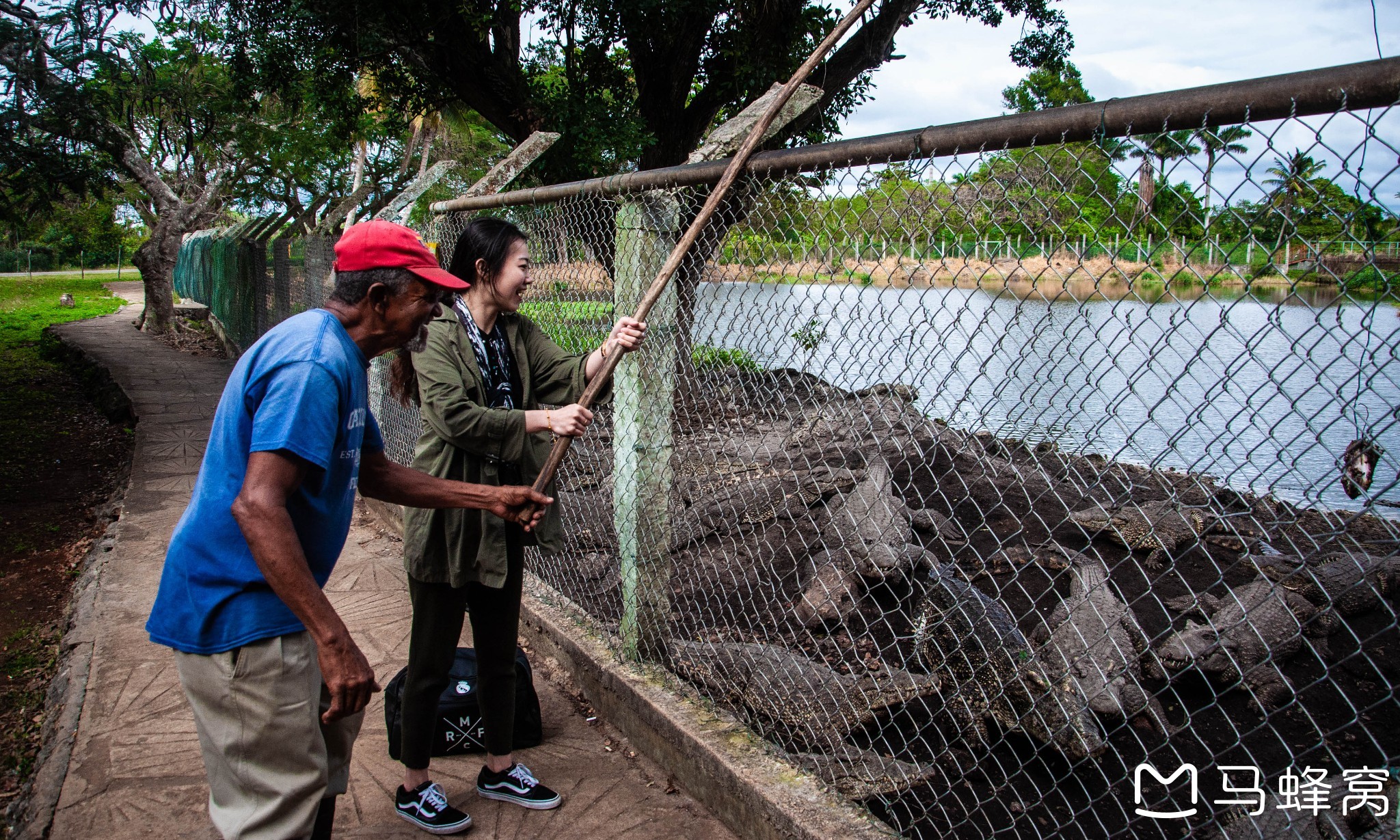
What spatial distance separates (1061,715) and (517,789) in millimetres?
1747

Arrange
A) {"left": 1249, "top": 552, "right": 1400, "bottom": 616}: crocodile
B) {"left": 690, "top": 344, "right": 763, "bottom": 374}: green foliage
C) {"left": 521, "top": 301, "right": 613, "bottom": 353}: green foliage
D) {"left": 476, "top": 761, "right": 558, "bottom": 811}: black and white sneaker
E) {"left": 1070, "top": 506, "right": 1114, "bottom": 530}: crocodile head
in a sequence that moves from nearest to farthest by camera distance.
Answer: {"left": 476, "top": 761, "right": 558, "bottom": 811}: black and white sneaker < {"left": 690, "top": 344, "right": 763, "bottom": 374}: green foliage < {"left": 1249, "top": 552, "right": 1400, "bottom": 616}: crocodile < {"left": 521, "top": 301, "right": 613, "bottom": 353}: green foliage < {"left": 1070, "top": 506, "right": 1114, "bottom": 530}: crocodile head

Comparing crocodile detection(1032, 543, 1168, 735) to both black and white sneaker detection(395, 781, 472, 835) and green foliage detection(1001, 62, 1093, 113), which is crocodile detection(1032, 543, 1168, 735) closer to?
black and white sneaker detection(395, 781, 472, 835)

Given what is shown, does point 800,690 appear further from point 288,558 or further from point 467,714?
point 288,558

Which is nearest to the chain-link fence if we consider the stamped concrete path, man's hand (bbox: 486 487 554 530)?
the stamped concrete path

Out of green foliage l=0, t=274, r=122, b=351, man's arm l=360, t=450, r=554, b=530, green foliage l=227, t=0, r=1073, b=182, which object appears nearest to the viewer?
man's arm l=360, t=450, r=554, b=530

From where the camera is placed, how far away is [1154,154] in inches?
65.7

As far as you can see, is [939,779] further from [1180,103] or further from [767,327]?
[1180,103]

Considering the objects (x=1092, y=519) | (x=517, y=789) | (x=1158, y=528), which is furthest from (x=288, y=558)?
(x=1092, y=519)

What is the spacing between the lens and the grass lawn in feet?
12.0

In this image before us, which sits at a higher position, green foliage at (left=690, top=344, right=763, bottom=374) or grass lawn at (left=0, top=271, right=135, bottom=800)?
green foliage at (left=690, top=344, right=763, bottom=374)

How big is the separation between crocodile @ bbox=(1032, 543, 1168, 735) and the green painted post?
1.33 metres

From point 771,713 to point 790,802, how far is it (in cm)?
49

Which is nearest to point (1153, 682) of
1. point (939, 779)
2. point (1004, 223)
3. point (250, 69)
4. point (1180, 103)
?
point (939, 779)

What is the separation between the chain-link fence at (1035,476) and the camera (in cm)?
161
